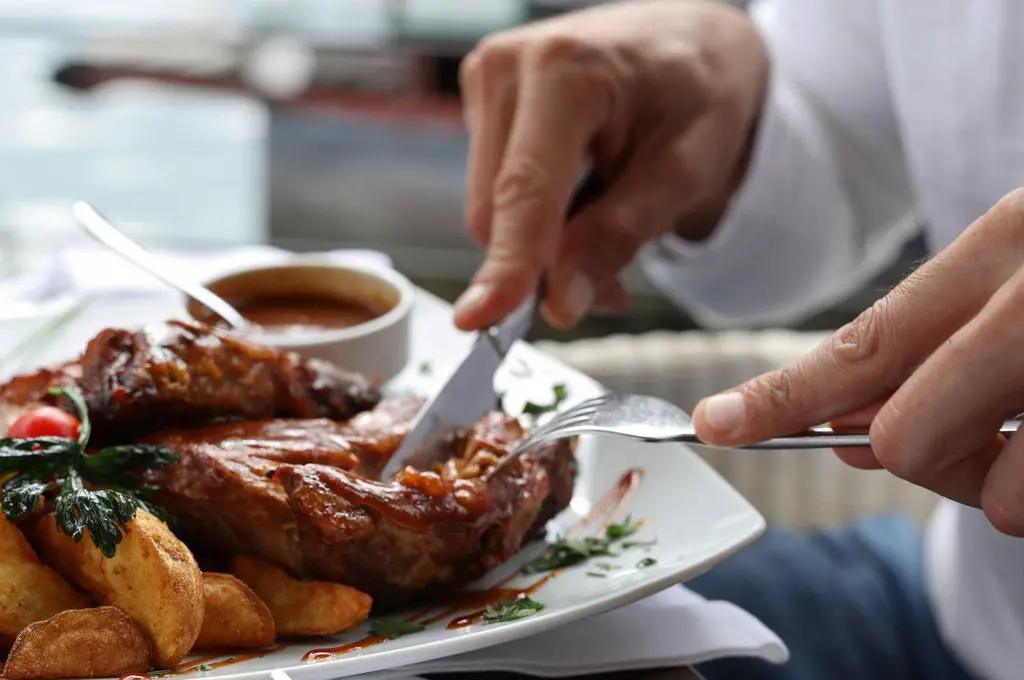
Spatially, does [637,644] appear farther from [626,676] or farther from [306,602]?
[306,602]

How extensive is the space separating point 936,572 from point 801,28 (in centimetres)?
139

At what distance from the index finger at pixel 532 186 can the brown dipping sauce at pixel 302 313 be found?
41cm

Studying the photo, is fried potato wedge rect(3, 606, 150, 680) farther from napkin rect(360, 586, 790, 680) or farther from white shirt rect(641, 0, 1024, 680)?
white shirt rect(641, 0, 1024, 680)

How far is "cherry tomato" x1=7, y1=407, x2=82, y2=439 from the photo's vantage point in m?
1.38

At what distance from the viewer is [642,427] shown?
51.8 inches

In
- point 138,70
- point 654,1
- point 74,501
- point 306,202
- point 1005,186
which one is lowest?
point 306,202

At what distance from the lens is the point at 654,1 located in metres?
Answer: 2.52

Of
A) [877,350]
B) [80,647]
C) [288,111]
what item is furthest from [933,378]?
[288,111]

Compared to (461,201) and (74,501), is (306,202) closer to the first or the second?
(461,201)

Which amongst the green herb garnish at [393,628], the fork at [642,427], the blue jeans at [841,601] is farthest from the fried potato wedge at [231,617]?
the blue jeans at [841,601]

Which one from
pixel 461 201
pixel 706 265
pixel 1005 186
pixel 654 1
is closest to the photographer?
pixel 1005 186

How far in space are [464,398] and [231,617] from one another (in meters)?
0.53

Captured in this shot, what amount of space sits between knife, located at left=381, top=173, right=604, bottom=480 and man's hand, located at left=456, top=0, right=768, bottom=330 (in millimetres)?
51

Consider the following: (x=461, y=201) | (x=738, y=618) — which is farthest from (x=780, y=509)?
(x=461, y=201)
